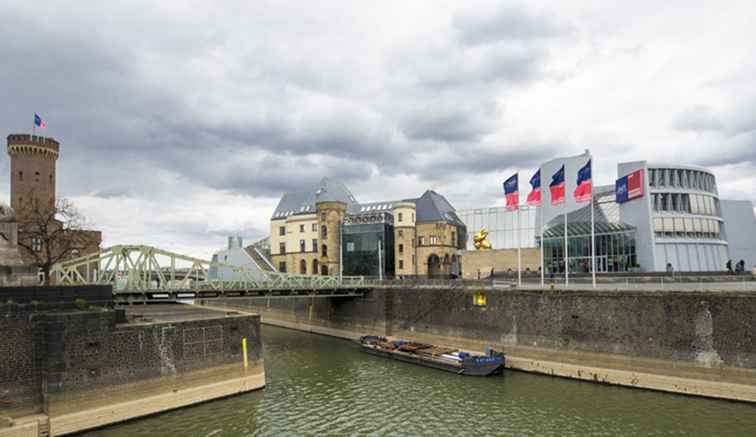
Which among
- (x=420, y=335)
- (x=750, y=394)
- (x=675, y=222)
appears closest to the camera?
(x=750, y=394)

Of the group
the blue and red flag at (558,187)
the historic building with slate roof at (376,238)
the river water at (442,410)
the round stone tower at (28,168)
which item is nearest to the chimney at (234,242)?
the historic building with slate roof at (376,238)

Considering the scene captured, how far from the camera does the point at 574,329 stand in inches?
1420

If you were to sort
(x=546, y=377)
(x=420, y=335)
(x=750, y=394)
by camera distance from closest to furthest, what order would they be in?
(x=750, y=394) → (x=546, y=377) → (x=420, y=335)

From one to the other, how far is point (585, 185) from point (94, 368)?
A: 116ft

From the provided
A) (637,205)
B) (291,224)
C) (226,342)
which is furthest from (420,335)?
(291,224)

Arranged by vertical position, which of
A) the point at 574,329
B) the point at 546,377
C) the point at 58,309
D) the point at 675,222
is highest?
the point at 675,222

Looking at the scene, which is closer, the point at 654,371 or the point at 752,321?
the point at 752,321

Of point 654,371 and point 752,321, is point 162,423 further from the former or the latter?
point 752,321

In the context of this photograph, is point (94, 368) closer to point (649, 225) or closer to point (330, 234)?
point (330, 234)

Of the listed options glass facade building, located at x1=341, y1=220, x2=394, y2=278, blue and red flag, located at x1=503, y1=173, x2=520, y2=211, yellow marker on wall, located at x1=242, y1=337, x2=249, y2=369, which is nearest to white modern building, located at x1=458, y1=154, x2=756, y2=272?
blue and red flag, located at x1=503, y1=173, x2=520, y2=211

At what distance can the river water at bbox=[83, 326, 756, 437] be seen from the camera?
24.6 metres

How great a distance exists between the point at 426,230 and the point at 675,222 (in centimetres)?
3445

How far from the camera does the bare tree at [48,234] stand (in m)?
37.7

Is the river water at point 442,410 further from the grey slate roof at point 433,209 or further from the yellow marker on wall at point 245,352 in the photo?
the grey slate roof at point 433,209
